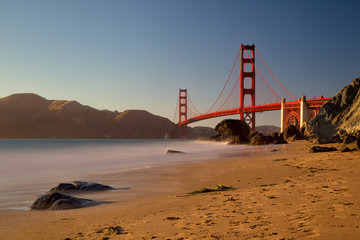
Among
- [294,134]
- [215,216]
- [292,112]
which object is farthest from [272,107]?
[215,216]

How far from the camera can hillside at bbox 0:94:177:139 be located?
130500mm

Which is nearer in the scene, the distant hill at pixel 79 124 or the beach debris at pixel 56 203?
the beach debris at pixel 56 203

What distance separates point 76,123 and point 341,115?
138 meters

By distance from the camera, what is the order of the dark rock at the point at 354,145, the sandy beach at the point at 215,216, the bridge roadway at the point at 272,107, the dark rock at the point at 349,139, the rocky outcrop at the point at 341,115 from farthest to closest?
1. the bridge roadway at the point at 272,107
2. the dark rock at the point at 349,139
3. the rocky outcrop at the point at 341,115
4. the dark rock at the point at 354,145
5. the sandy beach at the point at 215,216

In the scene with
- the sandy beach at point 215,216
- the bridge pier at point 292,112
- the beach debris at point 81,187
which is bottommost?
the beach debris at point 81,187

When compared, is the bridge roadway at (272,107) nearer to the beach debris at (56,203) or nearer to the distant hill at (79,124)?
the beach debris at (56,203)

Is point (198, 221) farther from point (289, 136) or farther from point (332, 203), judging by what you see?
point (289, 136)

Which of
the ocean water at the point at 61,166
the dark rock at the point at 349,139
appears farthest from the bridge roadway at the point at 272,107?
the dark rock at the point at 349,139

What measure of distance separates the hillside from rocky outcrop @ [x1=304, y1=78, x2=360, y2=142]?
102 metres

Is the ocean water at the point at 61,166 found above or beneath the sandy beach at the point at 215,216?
beneath

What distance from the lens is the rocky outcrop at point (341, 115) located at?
39.7 feet

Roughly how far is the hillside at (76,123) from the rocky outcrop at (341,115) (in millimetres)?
102234

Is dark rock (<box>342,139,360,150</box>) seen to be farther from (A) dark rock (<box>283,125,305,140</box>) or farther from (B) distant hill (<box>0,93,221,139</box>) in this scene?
(B) distant hill (<box>0,93,221,139</box>)

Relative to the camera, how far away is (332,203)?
3830mm
